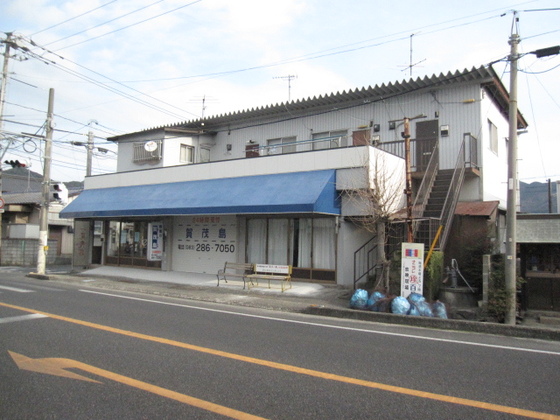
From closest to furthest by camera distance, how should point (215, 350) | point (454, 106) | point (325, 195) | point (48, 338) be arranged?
point (215, 350)
point (48, 338)
point (325, 195)
point (454, 106)

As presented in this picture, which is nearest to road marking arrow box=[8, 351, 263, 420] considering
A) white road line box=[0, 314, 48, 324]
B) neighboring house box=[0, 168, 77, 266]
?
white road line box=[0, 314, 48, 324]

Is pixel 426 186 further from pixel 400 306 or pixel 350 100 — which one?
pixel 400 306

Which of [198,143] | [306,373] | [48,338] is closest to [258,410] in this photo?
[306,373]

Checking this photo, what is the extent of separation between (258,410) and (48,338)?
4575 mm

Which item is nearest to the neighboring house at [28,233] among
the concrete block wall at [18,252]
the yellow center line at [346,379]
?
the concrete block wall at [18,252]

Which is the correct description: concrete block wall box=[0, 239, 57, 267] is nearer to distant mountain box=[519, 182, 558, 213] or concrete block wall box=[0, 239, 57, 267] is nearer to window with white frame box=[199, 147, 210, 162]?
window with white frame box=[199, 147, 210, 162]

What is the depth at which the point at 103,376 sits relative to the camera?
5.40m

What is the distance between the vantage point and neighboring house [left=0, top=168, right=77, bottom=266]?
26469 mm

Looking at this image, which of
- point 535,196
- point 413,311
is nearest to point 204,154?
point 413,311

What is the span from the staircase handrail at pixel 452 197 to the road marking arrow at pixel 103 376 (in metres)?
9.65

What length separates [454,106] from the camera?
16594mm

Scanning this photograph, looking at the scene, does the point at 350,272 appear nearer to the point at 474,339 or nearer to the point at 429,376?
the point at 474,339

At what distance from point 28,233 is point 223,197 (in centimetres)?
1870

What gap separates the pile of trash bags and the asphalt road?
1.08 meters
